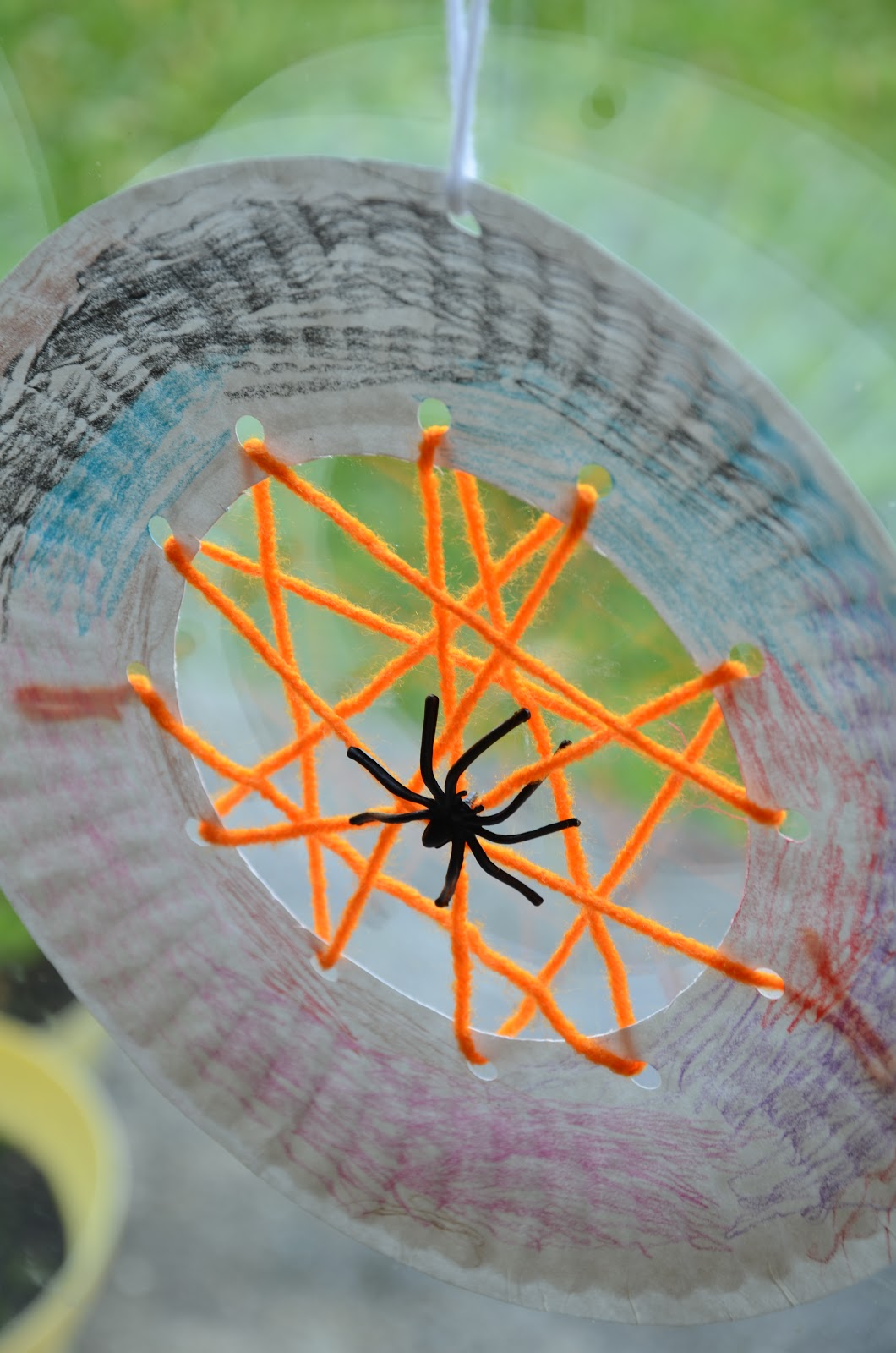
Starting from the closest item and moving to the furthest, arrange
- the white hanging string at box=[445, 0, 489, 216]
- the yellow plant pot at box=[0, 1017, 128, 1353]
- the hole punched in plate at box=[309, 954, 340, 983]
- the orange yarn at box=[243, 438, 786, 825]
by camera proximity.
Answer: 1. the white hanging string at box=[445, 0, 489, 216]
2. the orange yarn at box=[243, 438, 786, 825]
3. the hole punched in plate at box=[309, 954, 340, 983]
4. the yellow plant pot at box=[0, 1017, 128, 1353]

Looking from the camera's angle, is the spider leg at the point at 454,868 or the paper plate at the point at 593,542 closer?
the paper plate at the point at 593,542

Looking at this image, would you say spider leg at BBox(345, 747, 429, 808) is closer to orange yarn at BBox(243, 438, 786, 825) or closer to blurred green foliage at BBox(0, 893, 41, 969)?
orange yarn at BBox(243, 438, 786, 825)

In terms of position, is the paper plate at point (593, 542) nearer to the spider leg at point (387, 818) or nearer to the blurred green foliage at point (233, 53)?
the spider leg at point (387, 818)

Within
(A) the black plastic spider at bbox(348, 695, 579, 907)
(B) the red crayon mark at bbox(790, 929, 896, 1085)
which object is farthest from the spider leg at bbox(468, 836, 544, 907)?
(B) the red crayon mark at bbox(790, 929, 896, 1085)

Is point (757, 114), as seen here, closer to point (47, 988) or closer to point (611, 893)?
point (611, 893)

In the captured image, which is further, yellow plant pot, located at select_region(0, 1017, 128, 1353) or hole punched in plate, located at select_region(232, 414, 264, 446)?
yellow plant pot, located at select_region(0, 1017, 128, 1353)

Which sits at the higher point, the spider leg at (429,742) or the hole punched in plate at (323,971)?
the spider leg at (429,742)

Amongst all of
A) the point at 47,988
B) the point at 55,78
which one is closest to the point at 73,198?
the point at 55,78

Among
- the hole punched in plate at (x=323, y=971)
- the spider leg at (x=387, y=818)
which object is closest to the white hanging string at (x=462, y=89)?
the spider leg at (x=387, y=818)

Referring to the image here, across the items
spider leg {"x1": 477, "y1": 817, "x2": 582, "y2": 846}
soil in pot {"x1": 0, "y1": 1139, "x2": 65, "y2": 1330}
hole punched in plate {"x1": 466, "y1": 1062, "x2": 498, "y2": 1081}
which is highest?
spider leg {"x1": 477, "y1": 817, "x2": 582, "y2": 846}
